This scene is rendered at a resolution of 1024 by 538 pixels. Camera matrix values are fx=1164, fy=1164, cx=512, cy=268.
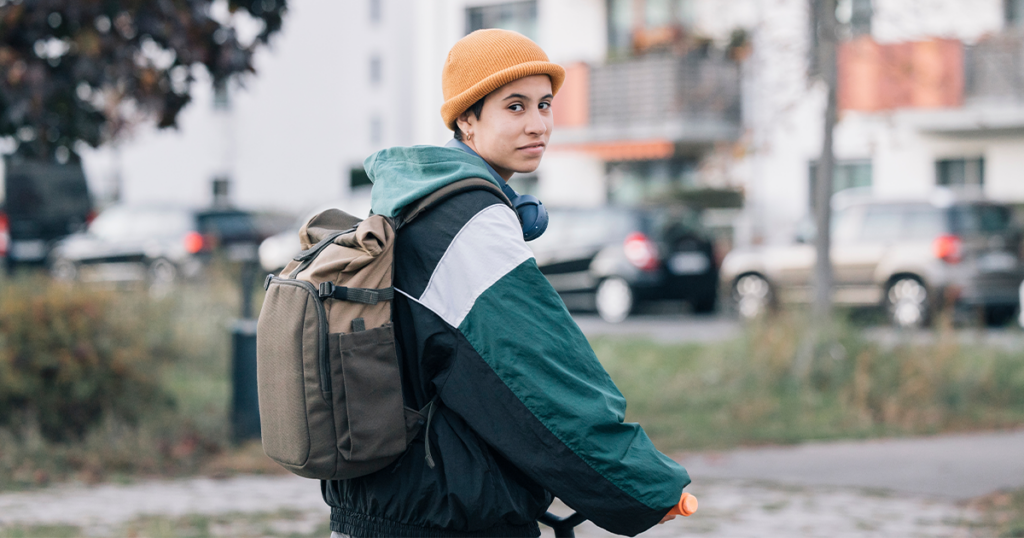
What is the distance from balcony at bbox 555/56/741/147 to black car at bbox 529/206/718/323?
6849 millimetres

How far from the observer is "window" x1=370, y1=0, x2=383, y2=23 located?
51.6 m

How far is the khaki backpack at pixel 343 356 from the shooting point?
188 cm

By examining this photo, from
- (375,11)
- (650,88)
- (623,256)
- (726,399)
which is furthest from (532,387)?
(375,11)

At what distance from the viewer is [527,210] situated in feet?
6.73

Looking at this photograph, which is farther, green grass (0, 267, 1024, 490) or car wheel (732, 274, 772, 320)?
car wheel (732, 274, 772, 320)

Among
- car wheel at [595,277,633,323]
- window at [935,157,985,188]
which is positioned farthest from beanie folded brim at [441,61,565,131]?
window at [935,157,985,188]

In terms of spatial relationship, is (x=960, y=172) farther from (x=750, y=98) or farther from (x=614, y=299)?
(x=614, y=299)

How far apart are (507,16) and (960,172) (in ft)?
37.2

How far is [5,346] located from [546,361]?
235 inches

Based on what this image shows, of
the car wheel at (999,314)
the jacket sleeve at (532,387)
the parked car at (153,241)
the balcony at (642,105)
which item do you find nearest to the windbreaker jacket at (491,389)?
the jacket sleeve at (532,387)

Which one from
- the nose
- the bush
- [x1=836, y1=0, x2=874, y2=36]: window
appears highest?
[x1=836, y1=0, x2=874, y2=36]: window

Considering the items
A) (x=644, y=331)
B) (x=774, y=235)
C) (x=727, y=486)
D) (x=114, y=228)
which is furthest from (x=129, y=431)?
(x=774, y=235)

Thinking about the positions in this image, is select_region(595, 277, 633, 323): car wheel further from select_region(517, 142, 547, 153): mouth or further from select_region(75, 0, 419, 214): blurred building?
select_region(75, 0, 419, 214): blurred building

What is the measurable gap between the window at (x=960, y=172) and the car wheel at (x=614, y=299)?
→ 835cm
